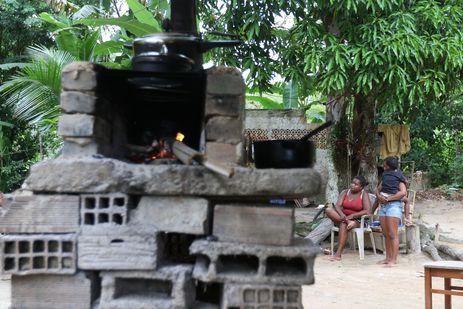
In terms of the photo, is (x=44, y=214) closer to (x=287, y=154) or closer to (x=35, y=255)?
(x=35, y=255)

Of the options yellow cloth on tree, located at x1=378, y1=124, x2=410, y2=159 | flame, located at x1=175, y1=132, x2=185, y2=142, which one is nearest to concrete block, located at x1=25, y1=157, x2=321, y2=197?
flame, located at x1=175, y1=132, x2=185, y2=142

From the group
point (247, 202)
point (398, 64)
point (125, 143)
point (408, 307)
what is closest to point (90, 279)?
point (247, 202)

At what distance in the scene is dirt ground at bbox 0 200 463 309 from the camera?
519cm

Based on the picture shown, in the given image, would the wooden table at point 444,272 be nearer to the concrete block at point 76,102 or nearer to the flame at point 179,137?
the flame at point 179,137

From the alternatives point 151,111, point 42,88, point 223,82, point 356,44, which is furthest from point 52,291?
point 356,44

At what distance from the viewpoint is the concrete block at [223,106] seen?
3.04 metres

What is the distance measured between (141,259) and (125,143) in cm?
125

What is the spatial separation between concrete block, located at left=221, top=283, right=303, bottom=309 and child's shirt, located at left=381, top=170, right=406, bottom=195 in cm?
448

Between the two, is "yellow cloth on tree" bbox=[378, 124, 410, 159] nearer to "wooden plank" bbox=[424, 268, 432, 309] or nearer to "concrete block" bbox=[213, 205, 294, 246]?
"wooden plank" bbox=[424, 268, 432, 309]

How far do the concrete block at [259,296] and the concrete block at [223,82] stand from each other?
115cm

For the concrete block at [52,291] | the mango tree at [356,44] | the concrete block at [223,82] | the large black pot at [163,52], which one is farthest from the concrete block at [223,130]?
the mango tree at [356,44]

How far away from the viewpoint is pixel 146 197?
2865mm

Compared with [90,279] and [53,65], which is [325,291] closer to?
[90,279]

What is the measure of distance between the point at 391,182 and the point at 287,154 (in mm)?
4227
